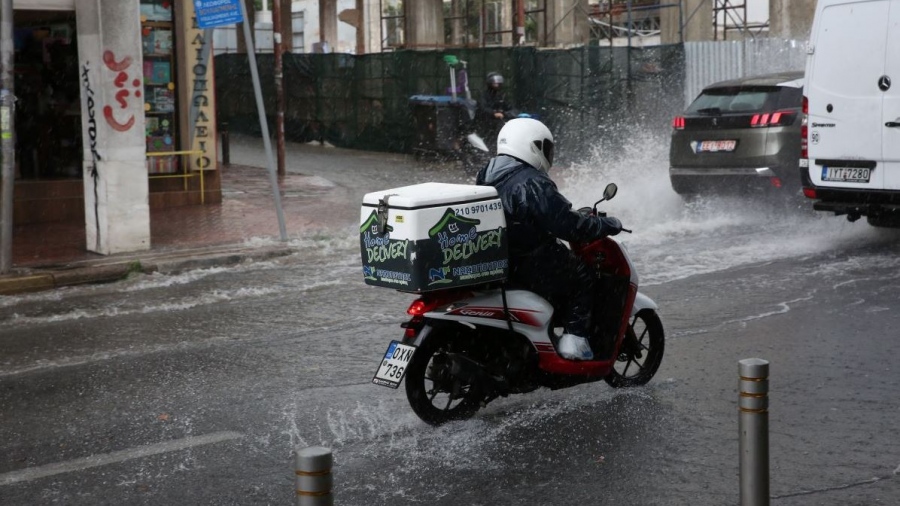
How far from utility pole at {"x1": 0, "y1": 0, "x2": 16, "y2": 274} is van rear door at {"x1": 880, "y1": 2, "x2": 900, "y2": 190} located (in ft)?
26.8

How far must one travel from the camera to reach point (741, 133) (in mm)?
13594

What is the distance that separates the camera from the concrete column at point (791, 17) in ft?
94.4

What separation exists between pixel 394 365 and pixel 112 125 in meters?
7.67

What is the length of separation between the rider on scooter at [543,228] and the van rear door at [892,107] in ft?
18.9

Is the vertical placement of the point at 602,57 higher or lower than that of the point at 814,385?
higher

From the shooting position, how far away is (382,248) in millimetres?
5703

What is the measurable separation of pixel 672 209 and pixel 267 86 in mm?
16688

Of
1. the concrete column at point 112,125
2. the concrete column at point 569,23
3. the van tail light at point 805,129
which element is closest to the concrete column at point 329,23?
the concrete column at point 569,23

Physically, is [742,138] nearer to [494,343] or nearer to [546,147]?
[546,147]

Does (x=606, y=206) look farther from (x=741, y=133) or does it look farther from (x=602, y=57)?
(x=602, y=57)

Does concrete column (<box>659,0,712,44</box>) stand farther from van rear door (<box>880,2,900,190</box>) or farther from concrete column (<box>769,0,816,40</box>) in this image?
van rear door (<box>880,2,900,190</box>)

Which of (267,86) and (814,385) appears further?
(267,86)

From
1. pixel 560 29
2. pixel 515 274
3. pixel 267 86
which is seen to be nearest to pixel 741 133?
pixel 515 274

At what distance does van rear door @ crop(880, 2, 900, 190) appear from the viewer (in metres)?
10.7
